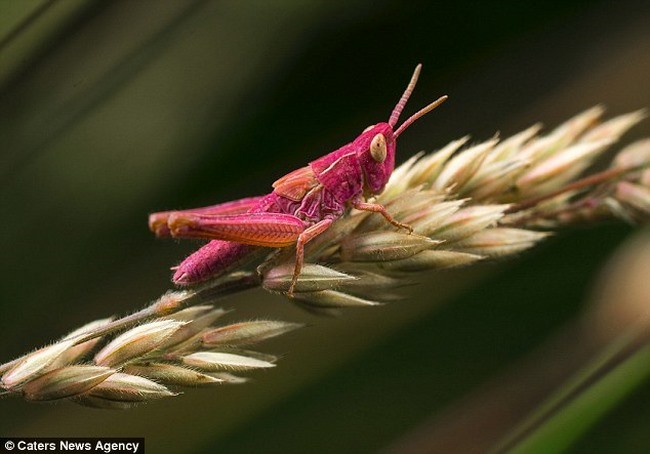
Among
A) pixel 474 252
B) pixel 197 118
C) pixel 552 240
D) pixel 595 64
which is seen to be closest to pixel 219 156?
pixel 197 118

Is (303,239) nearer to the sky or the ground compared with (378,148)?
nearer to the ground

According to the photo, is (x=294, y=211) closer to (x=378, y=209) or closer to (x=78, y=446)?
(x=378, y=209)

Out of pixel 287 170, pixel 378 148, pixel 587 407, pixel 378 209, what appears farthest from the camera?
pixel 287 170

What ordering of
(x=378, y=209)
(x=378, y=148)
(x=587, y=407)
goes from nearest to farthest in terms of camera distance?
(x=587, y=407)
(x=378, y=209)
(x=378, y=148)

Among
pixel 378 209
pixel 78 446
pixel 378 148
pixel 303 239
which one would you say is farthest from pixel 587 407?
pixel 78 446

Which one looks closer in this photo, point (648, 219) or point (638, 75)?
point (648, 219)

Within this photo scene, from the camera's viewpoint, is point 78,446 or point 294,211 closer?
point 78,446

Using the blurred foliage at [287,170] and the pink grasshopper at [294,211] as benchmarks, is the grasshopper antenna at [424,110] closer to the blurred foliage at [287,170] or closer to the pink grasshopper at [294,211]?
the pink grasshopper at [294,211]

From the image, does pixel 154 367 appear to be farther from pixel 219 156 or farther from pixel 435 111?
pixel 435 111
